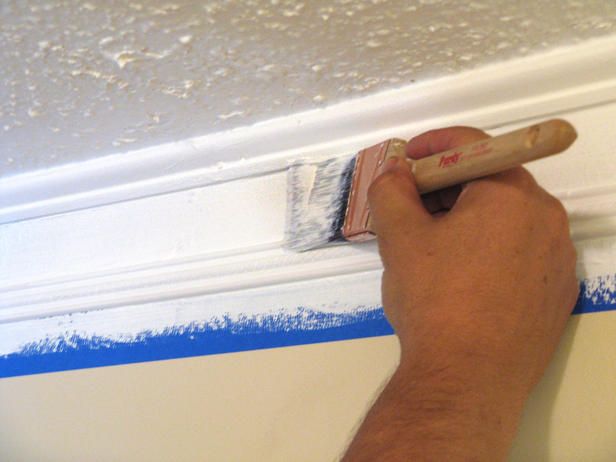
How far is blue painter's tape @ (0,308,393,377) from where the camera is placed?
73 cm

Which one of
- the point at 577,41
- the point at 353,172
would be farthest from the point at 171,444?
the point at 577,41

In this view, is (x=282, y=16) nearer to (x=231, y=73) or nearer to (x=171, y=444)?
(x=231, y=73)

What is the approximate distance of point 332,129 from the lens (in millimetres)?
816

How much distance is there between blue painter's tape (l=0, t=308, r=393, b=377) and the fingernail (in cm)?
17

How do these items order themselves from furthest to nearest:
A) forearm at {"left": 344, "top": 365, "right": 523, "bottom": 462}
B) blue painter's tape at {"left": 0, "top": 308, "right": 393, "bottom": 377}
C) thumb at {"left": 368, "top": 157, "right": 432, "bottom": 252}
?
blue painter's tape at {"left": 0, "top": 308, "right": 393, "bottom": 377}, thumb at {"left": 368, "top": 157, "right": 432, "bottom": 252}, forearm at {"left": 344, "top": 365, "right": 523, "bottom": 462}

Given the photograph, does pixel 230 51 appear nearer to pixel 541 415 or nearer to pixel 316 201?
pixel 316 201

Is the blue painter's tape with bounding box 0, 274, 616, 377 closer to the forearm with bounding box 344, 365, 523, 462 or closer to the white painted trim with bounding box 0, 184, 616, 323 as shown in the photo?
the white painted trim with bounding box 0, 184, 616, 323

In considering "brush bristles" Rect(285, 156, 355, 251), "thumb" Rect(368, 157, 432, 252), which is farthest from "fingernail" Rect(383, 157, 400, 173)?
"brush bristles" Rect(285, 156, 355, 251)

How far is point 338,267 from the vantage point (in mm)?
756

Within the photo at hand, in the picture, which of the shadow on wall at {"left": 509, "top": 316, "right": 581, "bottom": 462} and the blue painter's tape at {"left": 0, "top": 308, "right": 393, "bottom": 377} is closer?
the shadow on wall at {"left": 509, "top": 316, "right": 581, "bottom": 462}

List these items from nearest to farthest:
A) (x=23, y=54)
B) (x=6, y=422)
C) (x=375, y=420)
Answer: (x=375, y=420) < (x=23, y=54) < (x=6, y=422)

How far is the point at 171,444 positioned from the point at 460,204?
0.47 metres

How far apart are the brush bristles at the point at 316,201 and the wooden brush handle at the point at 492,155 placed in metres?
0.16

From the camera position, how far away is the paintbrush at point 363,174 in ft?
1.69
